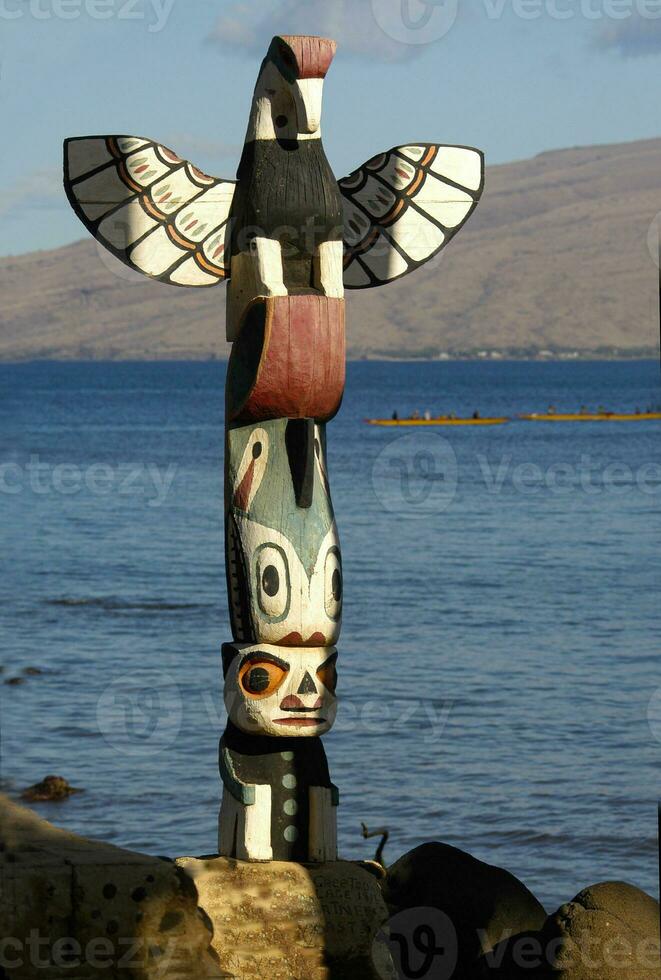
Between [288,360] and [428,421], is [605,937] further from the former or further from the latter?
[428,421]

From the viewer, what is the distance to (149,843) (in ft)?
53.5

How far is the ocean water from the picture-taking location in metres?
17.2

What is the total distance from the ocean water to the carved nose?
5.80 m

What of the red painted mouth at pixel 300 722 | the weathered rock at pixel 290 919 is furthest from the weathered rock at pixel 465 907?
the red painted mouth at pixel 300 722

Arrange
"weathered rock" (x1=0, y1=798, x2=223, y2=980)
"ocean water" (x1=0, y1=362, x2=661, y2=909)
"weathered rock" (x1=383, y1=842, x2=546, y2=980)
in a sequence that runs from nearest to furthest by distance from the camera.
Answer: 1. "weathered rock" (x1=0, y1=798, x2=223, y2=980)
2. "weathered rock" (x1=383, y1=842, x2=546, y2=980)
3. "ocean water" (x1=0, y1=362, x2=661, y2=909)

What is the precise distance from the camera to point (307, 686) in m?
9.88

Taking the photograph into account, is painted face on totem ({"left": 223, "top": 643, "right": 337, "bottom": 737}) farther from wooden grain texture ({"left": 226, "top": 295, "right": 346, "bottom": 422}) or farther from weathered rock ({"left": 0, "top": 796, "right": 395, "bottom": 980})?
wooden grain texture ({"left": 226, "top": 295, "right": 346, "bottom": 422})

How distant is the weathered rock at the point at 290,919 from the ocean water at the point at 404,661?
18.7ft

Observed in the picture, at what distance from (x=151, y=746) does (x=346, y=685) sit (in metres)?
3.76

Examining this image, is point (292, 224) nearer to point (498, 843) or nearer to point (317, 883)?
point (317, 883)

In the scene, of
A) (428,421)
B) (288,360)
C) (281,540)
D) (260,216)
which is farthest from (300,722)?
(428,421)

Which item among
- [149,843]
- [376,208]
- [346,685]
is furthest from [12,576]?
[376,208]

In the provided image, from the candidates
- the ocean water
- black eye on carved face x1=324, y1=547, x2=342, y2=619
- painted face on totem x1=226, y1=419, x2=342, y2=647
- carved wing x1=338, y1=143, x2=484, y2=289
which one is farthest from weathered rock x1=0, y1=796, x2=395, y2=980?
the ocean water

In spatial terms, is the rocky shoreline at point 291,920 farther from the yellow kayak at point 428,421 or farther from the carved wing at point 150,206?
the yellow kayak at point 428,421
